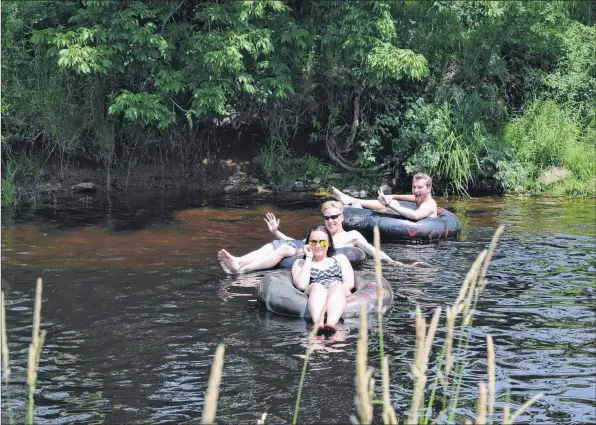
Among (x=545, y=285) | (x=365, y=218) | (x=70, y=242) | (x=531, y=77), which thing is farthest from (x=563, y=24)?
(x=70, y=242)

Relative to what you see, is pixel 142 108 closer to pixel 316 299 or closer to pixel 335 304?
pixel 316 299

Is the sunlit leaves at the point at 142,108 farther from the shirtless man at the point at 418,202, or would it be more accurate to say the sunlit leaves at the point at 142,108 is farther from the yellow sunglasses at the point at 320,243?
the yellow sunglasses at the point at 320,243

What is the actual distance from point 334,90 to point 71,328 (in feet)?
34.1

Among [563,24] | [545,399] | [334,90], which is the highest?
[563,24]

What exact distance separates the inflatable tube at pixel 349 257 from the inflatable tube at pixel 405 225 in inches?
71.2

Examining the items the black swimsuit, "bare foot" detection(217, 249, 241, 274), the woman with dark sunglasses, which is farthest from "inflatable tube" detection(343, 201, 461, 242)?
the black swimsuit

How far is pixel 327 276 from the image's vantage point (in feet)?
27.8

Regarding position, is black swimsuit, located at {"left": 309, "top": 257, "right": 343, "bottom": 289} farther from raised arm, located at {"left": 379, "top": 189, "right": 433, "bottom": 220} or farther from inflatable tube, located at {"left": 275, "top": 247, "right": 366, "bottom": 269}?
raised arm, located at {"left": 379, "top": 189, "right": 433, "bottom": 220}

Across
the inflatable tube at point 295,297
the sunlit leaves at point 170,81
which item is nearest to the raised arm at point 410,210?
the inflatable tube at point 295,297

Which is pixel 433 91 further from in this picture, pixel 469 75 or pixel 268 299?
pixel 268 299

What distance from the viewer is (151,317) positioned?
8.24 meters

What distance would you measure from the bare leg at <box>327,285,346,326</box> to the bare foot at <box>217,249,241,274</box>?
1975 mm

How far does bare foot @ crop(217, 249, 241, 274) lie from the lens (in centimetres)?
977

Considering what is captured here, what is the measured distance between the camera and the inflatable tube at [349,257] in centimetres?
1012
